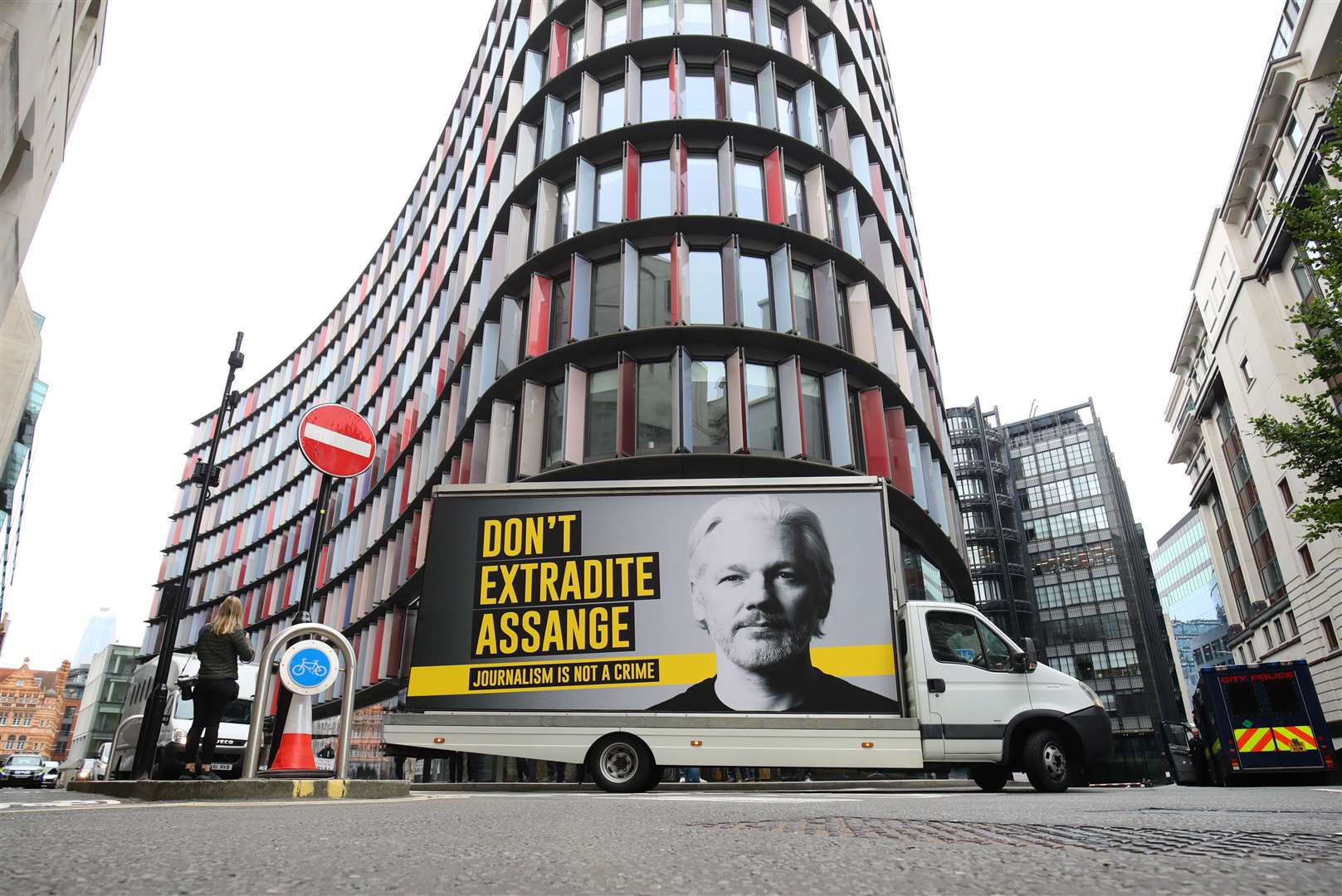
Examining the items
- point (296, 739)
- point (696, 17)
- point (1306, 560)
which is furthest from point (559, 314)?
point (1306, 560)

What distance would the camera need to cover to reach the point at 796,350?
18.7 metres

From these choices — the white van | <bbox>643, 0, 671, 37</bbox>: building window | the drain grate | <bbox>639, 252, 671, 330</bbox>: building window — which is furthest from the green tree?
the white van

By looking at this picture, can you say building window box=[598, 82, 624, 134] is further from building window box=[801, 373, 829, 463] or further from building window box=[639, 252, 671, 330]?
building window box=[801, 373, 829, 463]

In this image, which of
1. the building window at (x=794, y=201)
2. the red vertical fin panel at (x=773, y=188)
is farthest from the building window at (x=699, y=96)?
the building window at (x=794, y=201)

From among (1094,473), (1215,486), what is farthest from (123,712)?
(1094,473)

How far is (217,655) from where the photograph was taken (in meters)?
6.99

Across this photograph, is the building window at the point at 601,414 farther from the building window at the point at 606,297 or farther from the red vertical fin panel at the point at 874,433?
the red vertical fin panel at the point at 874,433

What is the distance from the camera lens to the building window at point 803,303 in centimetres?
1930

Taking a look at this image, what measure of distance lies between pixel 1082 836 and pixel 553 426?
17.5 metres

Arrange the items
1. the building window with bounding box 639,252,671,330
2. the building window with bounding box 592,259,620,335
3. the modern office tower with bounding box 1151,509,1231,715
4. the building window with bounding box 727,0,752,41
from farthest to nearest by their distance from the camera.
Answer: the modern office tower with bounding box 1151,509,1231,715 → the building window with bounding box 727,0,752,41 → the building window with bounding box 592,259,620,335 → the building window with bounding box 639,252,671,330

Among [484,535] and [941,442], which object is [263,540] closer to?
[941,442]

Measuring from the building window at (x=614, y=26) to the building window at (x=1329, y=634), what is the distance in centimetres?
3242

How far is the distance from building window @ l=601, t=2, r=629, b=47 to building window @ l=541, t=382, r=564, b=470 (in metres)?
10.6

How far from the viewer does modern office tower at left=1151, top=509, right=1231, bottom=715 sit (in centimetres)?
8069
